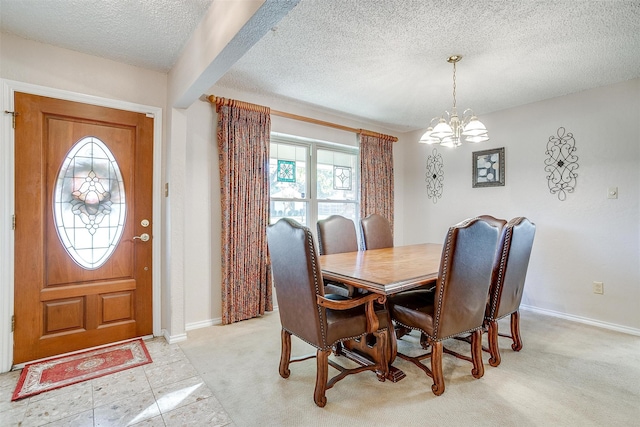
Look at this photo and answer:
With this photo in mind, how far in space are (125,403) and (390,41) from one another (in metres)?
2.98

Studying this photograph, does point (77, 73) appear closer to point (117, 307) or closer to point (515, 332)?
point (117, 307)

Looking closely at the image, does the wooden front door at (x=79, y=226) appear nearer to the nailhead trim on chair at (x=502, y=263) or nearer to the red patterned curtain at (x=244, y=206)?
the red patterned curtain at (x=244, y=206)

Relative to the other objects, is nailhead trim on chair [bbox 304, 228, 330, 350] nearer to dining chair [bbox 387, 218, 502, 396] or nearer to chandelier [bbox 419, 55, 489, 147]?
dining chair [bbox 387, 218, 502, 396]

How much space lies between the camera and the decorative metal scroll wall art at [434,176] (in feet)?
15.2

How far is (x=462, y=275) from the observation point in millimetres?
1879

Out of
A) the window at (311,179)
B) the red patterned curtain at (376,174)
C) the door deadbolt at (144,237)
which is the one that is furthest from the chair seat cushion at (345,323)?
the red patterned curtain at (376,174)

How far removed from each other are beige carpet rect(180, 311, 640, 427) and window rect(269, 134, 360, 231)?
1.66m

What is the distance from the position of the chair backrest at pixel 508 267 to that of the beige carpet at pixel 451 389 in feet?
1.45

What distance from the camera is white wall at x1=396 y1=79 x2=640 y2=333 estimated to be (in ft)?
10.0

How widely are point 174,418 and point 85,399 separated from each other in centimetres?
65

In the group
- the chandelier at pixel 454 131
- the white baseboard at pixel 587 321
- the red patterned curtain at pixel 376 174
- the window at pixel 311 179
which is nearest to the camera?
the chandelier at pixel 454 131

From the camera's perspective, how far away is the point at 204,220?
317 cm

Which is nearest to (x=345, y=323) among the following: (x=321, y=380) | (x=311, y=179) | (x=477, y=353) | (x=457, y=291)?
(x=321, y=380)

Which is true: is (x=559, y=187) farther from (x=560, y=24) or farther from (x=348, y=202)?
(x=348, y=202)
